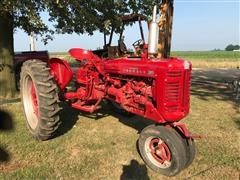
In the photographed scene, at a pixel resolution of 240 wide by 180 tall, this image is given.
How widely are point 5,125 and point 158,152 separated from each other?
3.85 m

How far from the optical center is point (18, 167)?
4961mm

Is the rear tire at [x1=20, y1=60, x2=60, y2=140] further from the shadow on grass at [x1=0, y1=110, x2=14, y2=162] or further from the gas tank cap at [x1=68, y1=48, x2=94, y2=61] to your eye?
the gas tank cap at [x1=68, y1=48, x2=94, y2=61]

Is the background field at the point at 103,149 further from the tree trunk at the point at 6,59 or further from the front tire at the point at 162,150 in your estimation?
the tree trunk at the point at 6,59

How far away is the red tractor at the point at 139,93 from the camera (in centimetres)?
479

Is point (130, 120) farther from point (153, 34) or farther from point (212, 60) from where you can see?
point (212, 60)

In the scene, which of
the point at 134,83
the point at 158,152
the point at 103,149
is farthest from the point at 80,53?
the point at 158,152

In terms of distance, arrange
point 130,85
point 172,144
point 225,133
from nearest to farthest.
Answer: point 172,144, point 130,85, point 225,133

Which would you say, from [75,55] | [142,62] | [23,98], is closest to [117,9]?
[75,55]

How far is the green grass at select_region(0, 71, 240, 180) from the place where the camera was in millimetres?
4777

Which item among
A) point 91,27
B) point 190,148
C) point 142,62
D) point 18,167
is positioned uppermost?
point 91,27

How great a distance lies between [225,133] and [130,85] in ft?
7.17

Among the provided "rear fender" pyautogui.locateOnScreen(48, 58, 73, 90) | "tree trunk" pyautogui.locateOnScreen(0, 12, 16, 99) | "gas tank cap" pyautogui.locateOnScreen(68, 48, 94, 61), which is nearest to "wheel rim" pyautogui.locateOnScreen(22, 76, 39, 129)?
"rear fender" pyautogui.locateOnScreen(48, 58, 73, 90)

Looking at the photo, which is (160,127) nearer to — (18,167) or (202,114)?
(18,167)

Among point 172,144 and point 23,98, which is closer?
point 172,144
